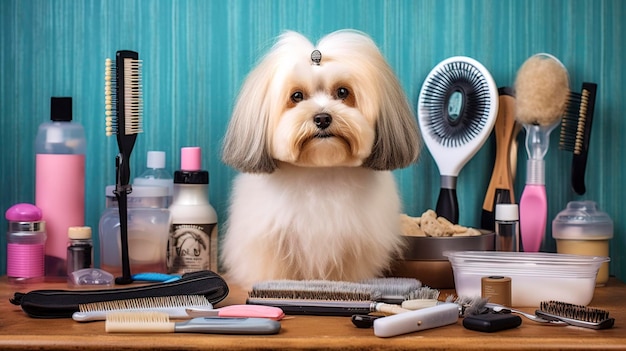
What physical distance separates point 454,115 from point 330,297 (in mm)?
701

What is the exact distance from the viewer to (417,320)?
4.01ft

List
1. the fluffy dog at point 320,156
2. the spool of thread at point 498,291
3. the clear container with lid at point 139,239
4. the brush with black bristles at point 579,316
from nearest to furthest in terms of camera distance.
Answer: the brush with black bristles at point 579,316 < the spool of thread at point 498,291 < the fluffy dog at point 320,156 < the clear container with lid at point 139,239

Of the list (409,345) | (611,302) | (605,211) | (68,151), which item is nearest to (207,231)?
(68,151)

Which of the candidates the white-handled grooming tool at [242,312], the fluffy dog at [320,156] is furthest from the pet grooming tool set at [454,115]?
the white-handled grooming tool at [242,312]

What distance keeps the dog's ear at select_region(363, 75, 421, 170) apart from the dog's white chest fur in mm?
70

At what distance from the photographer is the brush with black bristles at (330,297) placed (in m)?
1.36

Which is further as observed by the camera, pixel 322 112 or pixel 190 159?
pixel 190 159

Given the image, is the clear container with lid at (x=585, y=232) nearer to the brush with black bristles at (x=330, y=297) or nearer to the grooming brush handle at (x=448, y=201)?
the grooming brush handle at (x=448, y=201)

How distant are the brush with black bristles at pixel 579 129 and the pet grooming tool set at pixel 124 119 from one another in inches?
40.2

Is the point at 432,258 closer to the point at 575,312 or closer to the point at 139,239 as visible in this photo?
the point at 575,312

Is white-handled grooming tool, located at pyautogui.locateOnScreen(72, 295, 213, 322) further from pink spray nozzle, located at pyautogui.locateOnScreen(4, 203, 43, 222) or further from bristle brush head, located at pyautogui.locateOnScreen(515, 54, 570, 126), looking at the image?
bristle brush head, located at pyautogui.locateOnScreen(515, 54, 570, 126)

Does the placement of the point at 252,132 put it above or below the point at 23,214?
above

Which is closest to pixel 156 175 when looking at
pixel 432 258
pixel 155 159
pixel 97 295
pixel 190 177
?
pixel 155 159

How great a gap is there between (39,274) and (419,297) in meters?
0.85
